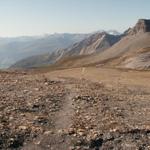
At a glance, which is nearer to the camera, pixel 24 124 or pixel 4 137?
pixel 4 137

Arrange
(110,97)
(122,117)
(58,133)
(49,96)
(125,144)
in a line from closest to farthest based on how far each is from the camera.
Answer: (125,144)
(58,133)
(122,117)
(49,96)
(110,97)

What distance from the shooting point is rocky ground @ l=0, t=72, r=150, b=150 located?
62.2 feet

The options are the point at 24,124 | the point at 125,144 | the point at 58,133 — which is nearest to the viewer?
the point at 125,144

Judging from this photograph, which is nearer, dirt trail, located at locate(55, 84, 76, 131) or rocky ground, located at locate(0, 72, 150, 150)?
rocky ground, located at locate(0, 72, 150, 150)

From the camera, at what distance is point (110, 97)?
33.7m

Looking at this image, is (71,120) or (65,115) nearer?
(71,120)

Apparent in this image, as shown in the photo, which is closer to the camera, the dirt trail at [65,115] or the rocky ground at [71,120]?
the rocky ground at [71,120]

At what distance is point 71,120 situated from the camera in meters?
23.2

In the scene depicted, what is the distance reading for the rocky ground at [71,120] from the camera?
1895cm

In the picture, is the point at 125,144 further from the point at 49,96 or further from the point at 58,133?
the point at 49,96

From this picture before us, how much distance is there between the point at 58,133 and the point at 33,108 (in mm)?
6479

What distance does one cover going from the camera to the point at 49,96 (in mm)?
30688

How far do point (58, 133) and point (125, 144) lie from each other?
3.39 meters

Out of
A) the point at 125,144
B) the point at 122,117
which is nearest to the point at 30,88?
the point at 122,117
